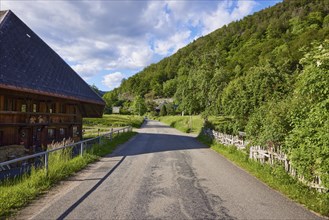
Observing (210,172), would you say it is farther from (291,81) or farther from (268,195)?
(291,81)

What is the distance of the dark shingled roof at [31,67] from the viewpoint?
40.9 ft

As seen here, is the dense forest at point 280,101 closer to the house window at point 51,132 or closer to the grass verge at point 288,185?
the grass verge at point 288,185

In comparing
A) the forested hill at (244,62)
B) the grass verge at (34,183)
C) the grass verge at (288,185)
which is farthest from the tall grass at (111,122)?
the grass verge at (288,185)

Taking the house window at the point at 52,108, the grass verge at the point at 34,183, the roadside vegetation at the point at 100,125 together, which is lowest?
the grass verge at the point at 34,183

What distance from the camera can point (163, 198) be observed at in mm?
6633

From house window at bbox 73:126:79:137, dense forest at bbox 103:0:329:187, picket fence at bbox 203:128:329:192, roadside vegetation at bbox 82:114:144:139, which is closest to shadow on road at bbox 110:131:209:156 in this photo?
dense forest at bbox 103:0:329:187

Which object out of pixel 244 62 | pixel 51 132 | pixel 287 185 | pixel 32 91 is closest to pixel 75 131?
pixel 51 132

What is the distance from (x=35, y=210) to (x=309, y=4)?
431 feet

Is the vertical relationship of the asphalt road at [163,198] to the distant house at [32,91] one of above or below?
below

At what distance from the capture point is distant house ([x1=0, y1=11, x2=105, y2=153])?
1279 cm

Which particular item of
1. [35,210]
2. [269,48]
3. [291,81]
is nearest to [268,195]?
[35,210]

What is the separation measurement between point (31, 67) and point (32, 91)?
2894 millimetres

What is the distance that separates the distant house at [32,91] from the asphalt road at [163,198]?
5.93 metres

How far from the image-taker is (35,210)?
222 inches
